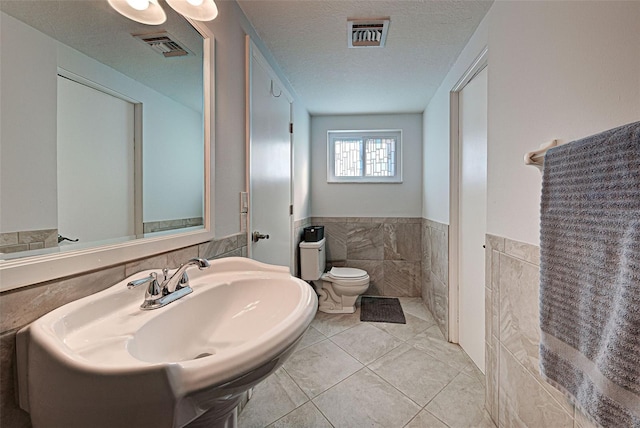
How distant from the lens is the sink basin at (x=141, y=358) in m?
0.40

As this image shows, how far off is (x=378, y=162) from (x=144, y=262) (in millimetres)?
2850

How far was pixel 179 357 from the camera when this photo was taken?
0.72 metres

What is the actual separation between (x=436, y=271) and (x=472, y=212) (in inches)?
31.9

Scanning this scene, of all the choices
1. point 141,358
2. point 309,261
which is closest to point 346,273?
point 309,261

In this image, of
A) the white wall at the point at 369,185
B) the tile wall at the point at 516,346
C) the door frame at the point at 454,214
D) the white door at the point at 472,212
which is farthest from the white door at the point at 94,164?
the white wall at the point at 369,185

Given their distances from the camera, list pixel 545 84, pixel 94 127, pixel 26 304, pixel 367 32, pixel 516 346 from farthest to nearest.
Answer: pixel 367 32 → pixel 516 346 → pixel 545 84 → pixel 94 127 → pixel 26 304

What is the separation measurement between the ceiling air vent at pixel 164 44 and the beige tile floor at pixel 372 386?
5.61ft

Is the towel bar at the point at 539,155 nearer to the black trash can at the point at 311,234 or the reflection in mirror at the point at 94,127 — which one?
the reflection in mirror at the point at 94,127

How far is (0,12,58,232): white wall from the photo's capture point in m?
0.53

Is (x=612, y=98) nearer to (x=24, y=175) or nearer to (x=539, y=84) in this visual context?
(x=539, y=84)

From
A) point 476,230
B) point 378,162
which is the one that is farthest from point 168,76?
point 378,162

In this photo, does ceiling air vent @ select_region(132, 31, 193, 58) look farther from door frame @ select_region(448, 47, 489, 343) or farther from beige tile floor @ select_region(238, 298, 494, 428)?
door frame @ select_region(448, 47, 489, 343)

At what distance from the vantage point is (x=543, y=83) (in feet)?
3.12

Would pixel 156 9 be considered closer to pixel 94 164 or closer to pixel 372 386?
pixel 94 164
